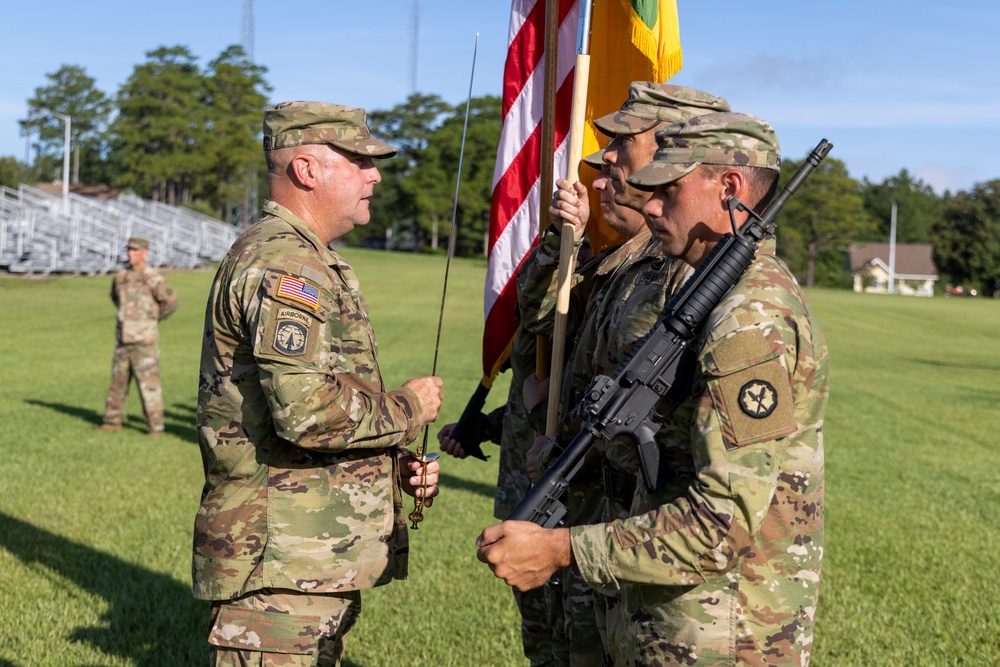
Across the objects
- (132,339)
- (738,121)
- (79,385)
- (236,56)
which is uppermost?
(236,56)

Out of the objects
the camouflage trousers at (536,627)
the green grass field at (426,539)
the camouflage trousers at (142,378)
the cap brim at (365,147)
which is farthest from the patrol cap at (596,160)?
the camouflage trousers at (142,378)

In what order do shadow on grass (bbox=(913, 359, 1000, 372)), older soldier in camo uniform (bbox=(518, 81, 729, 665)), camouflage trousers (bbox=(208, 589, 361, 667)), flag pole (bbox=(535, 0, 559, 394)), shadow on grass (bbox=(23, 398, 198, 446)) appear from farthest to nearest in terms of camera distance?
1. shadow on grass (bbox=(913, 359, 1000, 372))
2. shadow on grass (bbox=(23, 398, 198, 446))
3. flag pole (bbox=(535, 0, 559, 394))
4. older soldier in camo uniform (bbox=(518, 81, 729, 665))
5. camouflage trousers (bbox=(208, 589, 361, 667))

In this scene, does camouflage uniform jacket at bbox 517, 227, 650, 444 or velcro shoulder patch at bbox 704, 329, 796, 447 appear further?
camouflage uniform jacket at bbox 517, 227, 650, 444

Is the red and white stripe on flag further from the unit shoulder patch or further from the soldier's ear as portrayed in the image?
the unit shoulder patch

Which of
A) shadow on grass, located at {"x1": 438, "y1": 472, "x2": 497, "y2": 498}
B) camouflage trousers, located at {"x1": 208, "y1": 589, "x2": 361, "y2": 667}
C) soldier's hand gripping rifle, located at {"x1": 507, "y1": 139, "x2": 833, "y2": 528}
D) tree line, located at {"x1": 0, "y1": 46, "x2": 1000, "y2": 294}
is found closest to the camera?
soldier's hand gripping rifle, located at {"x1": 507, "y1": 139, "x2": 833, "y2": 528}

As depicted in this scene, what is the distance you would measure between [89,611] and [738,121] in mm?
5091

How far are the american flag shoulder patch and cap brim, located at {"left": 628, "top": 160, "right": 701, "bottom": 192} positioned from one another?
1.11 meters

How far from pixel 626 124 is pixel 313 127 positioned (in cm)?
116

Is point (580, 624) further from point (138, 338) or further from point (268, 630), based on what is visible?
point (138, 338)

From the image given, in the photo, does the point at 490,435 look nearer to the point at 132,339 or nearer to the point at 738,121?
the point at 738,121

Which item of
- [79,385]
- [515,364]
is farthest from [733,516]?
[79,385]

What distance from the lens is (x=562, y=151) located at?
5.34 m

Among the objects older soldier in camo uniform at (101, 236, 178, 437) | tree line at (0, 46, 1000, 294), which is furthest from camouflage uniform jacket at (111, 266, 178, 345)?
tree line at (0, 46, 1000, 294)

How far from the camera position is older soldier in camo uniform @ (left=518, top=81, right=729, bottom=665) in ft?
11.8
